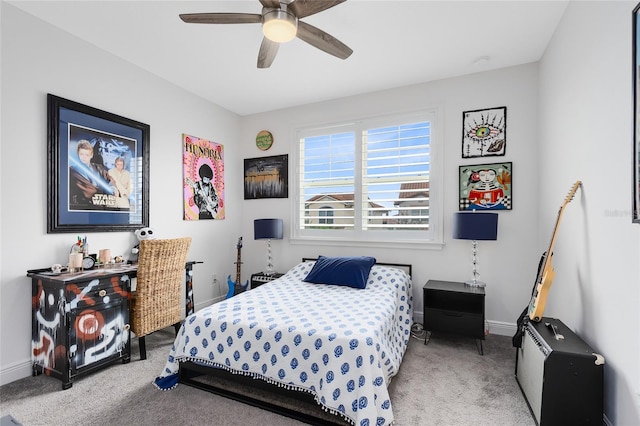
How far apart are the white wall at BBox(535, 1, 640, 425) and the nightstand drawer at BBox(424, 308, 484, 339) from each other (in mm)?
599

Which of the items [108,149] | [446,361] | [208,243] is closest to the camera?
[446,361]

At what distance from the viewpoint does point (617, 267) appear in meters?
1.57

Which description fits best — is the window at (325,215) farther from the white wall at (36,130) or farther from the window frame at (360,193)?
the white wall at (36,130)

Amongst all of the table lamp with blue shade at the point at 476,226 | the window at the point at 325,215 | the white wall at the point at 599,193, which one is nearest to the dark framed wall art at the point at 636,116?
the white wall at the point at 599,193

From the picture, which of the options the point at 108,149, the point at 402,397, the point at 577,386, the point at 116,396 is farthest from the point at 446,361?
the point at 108,149

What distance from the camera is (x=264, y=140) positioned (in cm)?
452

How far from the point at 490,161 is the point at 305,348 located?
2.71 m

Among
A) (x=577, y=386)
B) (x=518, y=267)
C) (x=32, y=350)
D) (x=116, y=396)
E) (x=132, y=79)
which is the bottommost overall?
(x=116, y=396)

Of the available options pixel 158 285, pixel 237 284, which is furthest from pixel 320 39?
pixel 237 284

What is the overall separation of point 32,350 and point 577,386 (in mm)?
3665

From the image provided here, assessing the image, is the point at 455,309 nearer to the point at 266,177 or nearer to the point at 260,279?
the point at 260,279

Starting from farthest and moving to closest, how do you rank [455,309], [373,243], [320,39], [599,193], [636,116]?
[373,243] < [455,309] < [320,39] < [599,193] < [636,116]

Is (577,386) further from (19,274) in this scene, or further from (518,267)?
(19,274)

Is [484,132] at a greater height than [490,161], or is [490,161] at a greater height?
[484,132]
